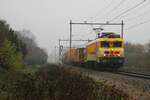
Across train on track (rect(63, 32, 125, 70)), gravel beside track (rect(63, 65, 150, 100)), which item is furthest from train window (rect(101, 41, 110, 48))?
gravel beside track (rect(63, 65, 150, 100))

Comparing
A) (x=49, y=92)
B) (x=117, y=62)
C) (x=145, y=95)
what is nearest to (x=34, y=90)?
(x=49, y=92)

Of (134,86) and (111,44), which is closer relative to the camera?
(134,86)

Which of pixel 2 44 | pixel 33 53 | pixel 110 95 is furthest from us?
pixel 33 53

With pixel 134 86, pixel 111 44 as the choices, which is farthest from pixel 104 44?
pixel 134 86

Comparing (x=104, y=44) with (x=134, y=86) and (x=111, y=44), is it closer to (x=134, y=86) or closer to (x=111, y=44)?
(x=111, y=44)

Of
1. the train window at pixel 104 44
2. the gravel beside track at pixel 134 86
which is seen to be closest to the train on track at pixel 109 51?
the train window at pixel 104 44

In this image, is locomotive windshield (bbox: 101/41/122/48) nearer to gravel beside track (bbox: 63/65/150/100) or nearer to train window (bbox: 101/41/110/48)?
train window (bbox: 101/41/110/48)

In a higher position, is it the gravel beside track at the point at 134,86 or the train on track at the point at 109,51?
the train on track at the point at 109,51

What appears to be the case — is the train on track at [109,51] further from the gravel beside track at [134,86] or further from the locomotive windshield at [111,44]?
the gravel beside track at [134,86]

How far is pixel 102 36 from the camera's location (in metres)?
36.6

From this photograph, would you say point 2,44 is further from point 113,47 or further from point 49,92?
point 49,92

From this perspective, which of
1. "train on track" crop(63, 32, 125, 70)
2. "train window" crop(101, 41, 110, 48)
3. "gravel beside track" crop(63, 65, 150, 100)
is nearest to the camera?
"gravel beside track" crop(63, 65, 150, 100)

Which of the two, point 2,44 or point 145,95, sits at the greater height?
point 2,44

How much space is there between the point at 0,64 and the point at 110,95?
2609cm
